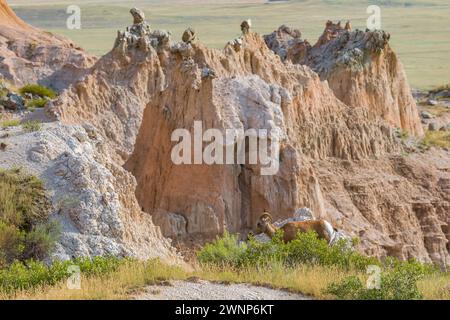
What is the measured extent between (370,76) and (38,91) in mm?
15652

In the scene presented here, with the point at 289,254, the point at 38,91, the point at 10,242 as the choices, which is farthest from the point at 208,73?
the point at 38,91

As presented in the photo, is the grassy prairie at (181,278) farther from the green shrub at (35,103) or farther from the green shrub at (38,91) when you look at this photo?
the green shrub at (38,91)

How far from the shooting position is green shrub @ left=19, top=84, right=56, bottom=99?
52188mm

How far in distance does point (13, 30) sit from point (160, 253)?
48.4 m

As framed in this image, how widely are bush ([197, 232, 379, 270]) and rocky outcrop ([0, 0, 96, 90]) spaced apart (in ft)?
123

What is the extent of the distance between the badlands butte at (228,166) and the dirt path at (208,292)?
4017 millimetres

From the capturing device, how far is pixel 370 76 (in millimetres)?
46000

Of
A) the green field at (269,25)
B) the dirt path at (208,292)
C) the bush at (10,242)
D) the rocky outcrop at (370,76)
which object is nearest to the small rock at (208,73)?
the bush at (10,242)

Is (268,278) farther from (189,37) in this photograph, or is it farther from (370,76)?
(370,76)

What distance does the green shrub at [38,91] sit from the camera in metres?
52.2

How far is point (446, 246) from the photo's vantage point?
1494 inches

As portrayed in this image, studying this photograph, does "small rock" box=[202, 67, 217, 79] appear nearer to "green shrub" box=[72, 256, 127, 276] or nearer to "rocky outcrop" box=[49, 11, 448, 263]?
"rocky outcrop" box=[49, 11, 448, 263]
